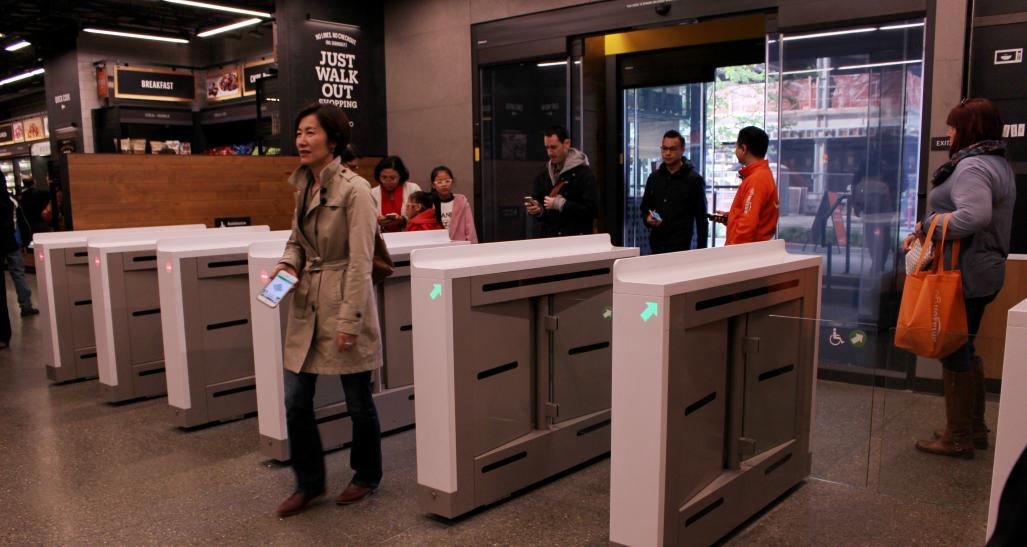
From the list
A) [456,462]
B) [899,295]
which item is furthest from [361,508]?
[899,295]

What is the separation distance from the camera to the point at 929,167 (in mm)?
4703

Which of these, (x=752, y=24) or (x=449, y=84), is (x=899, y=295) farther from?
(x=449, y=84)

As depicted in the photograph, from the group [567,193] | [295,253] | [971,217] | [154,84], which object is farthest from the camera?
[154,84]

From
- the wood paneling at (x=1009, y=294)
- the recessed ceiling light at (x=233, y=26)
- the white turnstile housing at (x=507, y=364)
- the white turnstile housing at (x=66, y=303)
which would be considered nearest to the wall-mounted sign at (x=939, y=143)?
the wood paneling at (x=1009, y=294)

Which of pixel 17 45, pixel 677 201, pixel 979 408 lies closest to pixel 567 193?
pixel 677 201

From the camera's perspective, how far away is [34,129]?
16.5 metres

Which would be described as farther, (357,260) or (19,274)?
(19,274)

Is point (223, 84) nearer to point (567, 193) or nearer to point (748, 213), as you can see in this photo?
point (567, 193)

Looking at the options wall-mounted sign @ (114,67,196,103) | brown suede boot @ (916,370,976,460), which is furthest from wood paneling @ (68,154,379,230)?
wall-mounted sign @ (114,67,196,103)

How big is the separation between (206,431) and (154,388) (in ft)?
3.04

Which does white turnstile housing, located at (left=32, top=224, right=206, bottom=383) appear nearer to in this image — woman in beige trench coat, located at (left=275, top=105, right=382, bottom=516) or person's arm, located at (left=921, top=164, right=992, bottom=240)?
woman in beige trench coat, located at (left=275, top=105, right=382, bottom=516)

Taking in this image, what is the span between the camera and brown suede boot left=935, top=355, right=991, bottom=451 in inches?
89.8

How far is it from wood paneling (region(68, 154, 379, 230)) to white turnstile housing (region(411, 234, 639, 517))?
414 cm

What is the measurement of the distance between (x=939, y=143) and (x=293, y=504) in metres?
4.14
